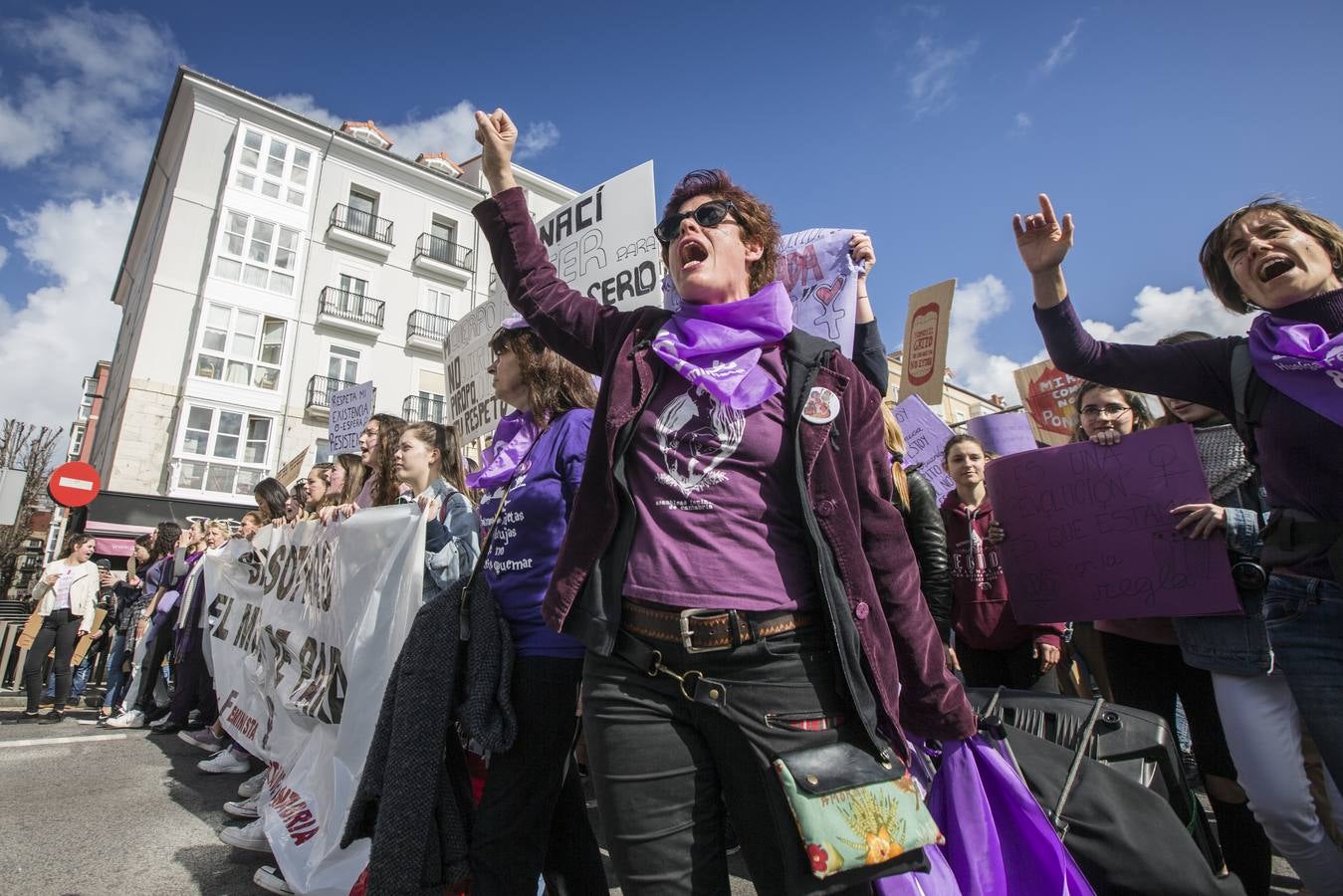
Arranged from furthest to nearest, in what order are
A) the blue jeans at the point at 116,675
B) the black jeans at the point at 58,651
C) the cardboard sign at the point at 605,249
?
1. the blue jeans at the point at 116,675
2. the black jeans at the point at 58,651
3. the cardboard sign at the point at 605,249

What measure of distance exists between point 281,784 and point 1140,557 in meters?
3.73

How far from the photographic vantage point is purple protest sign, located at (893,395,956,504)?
5.21 meters

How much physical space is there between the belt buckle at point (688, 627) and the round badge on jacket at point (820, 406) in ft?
1.42

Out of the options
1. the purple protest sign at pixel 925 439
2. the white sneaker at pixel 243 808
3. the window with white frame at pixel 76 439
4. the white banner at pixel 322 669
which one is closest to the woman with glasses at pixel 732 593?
the white banner at pixel 322 669

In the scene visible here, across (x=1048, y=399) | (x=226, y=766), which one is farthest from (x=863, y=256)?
(x=1048, y=399)

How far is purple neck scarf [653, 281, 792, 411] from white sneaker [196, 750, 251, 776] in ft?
16.0

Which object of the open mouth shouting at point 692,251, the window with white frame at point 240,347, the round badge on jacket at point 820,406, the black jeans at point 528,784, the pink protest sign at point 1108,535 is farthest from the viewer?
the window with white frame at point 240,347

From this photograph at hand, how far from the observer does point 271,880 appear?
2711 millimetres

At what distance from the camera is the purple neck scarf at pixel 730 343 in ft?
4.74

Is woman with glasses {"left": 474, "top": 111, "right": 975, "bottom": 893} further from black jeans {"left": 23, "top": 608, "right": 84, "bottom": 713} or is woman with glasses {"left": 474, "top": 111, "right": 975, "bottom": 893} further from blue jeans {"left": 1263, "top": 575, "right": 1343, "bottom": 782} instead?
black jeans {"left": 23, "top": 608, "right": 84, "bottom": 713}

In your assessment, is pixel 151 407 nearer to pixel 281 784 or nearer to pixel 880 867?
pixel 281 784

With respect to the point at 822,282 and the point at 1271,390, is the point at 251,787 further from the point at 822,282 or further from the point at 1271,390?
the point at 1271,390

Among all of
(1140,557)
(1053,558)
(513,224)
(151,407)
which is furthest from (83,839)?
(151,407)

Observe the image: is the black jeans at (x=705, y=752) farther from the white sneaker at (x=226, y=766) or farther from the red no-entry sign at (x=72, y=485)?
the red no-entry sign at (x=72, y=485)
